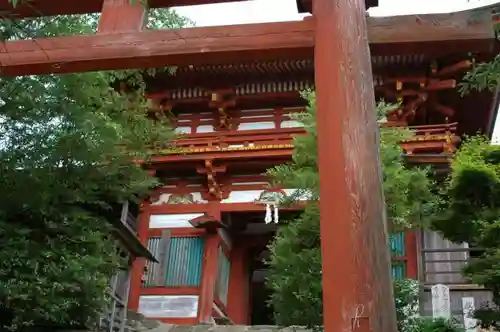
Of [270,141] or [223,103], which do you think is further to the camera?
[223,103]

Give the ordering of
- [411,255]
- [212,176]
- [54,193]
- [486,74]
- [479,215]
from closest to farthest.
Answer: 1. [486,74]
2. [479,215]
3. [54,193]
4. [411,255]
5. [212,176]

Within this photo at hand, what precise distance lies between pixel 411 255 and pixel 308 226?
4036mm

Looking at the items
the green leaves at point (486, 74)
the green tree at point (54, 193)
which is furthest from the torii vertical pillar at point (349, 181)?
the green tree at point (54, 193)

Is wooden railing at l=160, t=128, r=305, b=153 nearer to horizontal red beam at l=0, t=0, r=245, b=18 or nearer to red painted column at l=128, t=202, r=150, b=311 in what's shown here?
red painted column at l=128, t=202, r=150, b=311

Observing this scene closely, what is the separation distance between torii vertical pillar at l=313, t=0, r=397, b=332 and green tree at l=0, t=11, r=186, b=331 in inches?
140

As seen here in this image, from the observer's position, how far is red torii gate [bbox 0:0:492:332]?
12.3ft

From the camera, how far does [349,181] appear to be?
402cm

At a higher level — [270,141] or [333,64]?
[270,141]

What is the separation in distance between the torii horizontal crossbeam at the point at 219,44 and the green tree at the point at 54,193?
1.29 meters

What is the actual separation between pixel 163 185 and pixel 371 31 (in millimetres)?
7633

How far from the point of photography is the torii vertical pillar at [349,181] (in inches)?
145

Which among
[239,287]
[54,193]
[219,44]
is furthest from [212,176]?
[219,44]

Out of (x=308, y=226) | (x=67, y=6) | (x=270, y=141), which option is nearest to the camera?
(x=67, y=6)

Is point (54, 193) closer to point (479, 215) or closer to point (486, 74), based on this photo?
point (479, 215)
